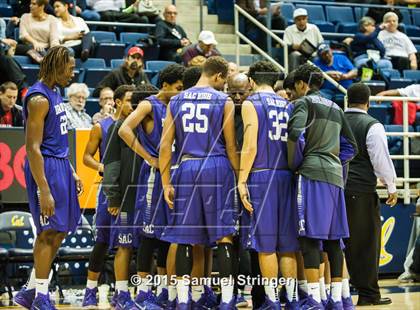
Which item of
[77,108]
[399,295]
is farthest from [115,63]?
[399,295]

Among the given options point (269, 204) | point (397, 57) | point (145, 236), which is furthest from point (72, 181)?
point (397, 57)

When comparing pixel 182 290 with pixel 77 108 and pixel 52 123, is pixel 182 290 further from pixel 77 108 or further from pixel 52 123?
pixel 77 108

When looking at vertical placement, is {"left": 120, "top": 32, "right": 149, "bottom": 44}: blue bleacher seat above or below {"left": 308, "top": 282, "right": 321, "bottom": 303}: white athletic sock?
above

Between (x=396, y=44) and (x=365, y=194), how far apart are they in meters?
7.55

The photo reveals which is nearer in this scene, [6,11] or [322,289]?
[322,289]

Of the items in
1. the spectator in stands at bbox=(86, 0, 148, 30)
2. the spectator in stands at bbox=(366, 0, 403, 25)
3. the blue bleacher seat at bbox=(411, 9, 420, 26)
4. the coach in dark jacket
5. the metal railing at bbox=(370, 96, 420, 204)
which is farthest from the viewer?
the blue bleacher seat at bbox=(411, 9, 420, 26)

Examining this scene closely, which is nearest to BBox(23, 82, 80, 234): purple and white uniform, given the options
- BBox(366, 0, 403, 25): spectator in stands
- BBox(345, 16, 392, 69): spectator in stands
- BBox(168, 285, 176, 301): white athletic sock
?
BBox(168, 285, 176, 301): white athletic sock

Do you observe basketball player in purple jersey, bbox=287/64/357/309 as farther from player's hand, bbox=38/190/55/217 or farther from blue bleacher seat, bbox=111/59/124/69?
blue bleacher seat, bbox=111/59/124/69

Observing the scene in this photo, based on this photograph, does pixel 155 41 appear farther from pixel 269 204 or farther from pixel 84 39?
pixel 269 204

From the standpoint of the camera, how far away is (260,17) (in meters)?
15.9

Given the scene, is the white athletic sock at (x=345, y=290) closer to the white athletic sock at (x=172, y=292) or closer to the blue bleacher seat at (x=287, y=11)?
the white athletic sock at (x=172, y=292)

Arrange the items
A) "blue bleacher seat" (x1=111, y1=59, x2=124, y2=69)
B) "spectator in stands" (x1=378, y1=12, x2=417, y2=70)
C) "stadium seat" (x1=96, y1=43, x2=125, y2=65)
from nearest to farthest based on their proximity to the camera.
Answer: "blue bleacher seat" (x1=111, y1=59, x2=124, y2=69) → "stadium seat" (x1=96, y1=43, x2=125, y2=65) → "spectator in stands" (x1=378, y1=12, x2=417, y2=70)

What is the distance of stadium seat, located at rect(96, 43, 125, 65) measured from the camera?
14586mm

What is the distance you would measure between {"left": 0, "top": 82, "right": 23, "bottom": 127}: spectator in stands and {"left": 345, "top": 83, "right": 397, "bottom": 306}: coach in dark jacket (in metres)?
4.10
